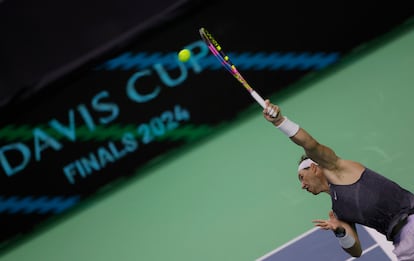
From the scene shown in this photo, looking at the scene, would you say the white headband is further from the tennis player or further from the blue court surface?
the blue court surface

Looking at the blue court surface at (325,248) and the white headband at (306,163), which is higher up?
the white headband at (306,163)

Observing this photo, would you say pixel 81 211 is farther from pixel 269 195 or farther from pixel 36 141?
pixel 269 195

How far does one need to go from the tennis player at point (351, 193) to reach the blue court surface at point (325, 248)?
39.0 inches

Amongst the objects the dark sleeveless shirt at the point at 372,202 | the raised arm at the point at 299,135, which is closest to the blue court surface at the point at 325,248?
the dark sleeveless shirt at the point at 372,202

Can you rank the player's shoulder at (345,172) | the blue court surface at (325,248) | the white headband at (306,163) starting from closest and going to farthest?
the player's shoulder at (345,172) < the white headband at (306,163) < the blue court surface at (325,248)

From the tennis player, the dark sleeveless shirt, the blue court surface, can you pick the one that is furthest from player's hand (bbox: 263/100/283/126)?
the blue court surface

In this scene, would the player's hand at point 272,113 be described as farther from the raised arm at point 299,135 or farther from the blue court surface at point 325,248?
the blue court surface at point 325,248

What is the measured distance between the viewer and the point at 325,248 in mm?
5480

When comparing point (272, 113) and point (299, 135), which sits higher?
point (272, 113)

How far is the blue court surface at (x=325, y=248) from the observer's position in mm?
5305

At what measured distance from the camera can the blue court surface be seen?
5305 millimetres

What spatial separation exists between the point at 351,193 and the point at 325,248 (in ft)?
4.89

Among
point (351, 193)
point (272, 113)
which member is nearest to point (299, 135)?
point (272, 113)

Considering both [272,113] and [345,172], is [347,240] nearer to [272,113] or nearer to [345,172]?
[345,172]
